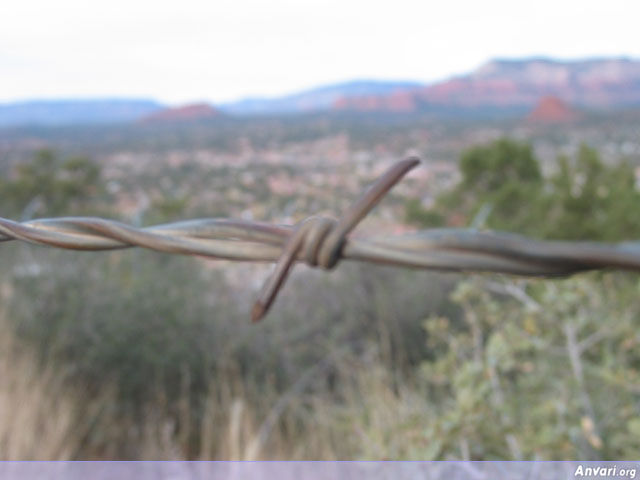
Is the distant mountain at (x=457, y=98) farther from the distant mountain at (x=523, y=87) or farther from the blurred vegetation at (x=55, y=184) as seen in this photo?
the blurred vegetation at (x=55, y=184)

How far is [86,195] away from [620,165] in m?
9.09

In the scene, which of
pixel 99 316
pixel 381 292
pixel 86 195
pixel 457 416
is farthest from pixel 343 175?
pixel 457 416

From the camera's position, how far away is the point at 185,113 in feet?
136

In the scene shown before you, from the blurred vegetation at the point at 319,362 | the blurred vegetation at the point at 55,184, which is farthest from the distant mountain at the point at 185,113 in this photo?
the blurred vegetation at the point at 319,362

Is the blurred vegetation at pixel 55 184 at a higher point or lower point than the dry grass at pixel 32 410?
higher

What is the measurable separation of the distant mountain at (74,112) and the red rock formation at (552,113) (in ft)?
83.0

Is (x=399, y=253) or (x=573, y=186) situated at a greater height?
(x=399, y=253)

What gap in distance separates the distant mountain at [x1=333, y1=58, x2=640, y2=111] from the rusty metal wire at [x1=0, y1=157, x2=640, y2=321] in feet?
142

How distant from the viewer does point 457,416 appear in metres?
1.42

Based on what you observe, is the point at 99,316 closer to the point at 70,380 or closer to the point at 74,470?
the point at 70,380

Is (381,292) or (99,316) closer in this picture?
(99,316)

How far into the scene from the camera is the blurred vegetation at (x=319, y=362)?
1.68 m

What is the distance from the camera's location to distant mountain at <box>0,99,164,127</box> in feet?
135

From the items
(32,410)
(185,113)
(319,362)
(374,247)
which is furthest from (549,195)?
(185,113)
